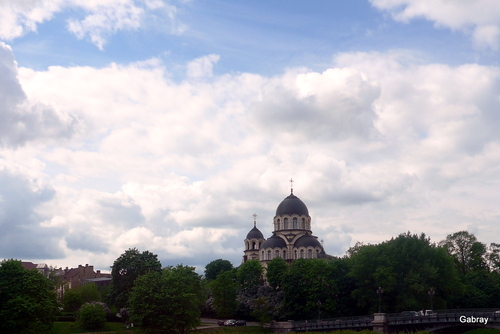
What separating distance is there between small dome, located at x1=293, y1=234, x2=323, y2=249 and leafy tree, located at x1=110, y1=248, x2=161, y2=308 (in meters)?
42.2

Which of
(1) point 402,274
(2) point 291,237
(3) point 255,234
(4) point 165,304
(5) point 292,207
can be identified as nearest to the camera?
(4) point 165,304

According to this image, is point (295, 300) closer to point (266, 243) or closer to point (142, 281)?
point (142, 281)

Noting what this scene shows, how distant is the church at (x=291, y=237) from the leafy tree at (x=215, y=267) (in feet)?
88.7

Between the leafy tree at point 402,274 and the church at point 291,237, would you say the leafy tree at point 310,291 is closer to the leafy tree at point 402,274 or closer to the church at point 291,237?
the leafy tree at point 402,274

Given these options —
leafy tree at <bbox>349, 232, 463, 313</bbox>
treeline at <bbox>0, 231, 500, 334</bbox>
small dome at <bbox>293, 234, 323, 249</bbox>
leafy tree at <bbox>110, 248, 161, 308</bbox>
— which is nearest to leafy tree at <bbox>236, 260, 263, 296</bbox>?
treeline at <bbox>0, 231, 500, 334</bbox>

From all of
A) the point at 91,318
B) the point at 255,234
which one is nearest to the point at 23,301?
the point at 91,318

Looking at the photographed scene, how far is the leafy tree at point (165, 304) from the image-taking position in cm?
6581

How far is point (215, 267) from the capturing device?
150500 millimetres

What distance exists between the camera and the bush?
2869 inches

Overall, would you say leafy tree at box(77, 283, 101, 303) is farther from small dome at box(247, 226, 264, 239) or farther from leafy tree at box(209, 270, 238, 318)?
small dome at box(247, 226, 264, 239)

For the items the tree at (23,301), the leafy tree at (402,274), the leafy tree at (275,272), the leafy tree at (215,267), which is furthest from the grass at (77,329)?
the leafy tree at (215,267)

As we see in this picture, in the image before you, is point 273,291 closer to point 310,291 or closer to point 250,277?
point 250,277

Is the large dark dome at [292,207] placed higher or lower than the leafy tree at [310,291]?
higher

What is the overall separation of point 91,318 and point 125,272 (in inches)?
436
